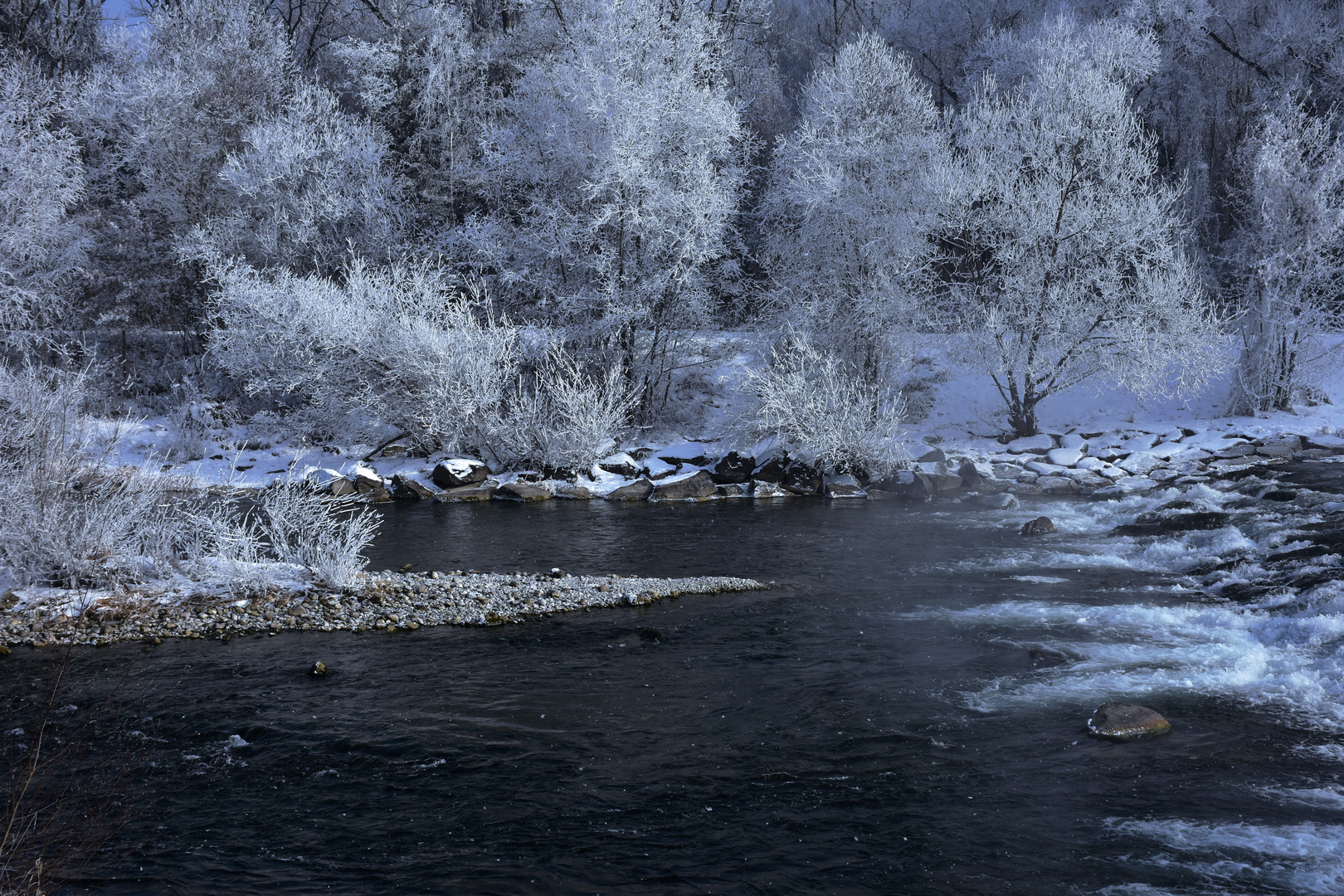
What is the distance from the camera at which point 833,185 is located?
63.1ft

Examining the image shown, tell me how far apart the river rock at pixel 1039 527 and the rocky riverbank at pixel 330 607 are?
4979mm

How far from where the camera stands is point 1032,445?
64.6ft

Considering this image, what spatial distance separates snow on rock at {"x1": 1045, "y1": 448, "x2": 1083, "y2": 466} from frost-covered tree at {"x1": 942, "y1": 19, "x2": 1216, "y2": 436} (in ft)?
4.19

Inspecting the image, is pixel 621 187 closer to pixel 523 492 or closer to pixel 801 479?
pixel 523 492

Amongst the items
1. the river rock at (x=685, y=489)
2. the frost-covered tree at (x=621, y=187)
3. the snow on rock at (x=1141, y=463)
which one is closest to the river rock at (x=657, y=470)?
the river rock at (x=685, y=489)

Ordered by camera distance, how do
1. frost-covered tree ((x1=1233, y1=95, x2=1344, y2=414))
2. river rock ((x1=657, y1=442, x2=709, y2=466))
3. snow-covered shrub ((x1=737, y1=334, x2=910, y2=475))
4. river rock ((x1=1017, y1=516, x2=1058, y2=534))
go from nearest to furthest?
river rock ((x1=1017, y1=516, x2=1058, y2=534)) < snow-covered shrub ((x1=737, y1=334, x2=910, y2=475)) < frost-covered tree ((x1=1233, y1=95, x2=1344, y2=414)) < river rock ((x1=657, y1=442, x2=709, y2=466))

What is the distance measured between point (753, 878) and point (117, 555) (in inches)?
361

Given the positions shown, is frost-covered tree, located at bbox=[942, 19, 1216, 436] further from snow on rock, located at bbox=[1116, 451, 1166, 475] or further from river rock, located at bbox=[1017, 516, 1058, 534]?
river rock, located at bbox=[1017, 516, 1058, 534]

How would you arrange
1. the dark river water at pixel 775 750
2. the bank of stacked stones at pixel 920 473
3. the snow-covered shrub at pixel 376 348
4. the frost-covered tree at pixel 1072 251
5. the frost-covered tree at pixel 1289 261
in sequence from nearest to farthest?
the dark river water at pixel 775 750 < the bank of stacked stones at pixel 920 473 < the frost-covered tree at pixel 1072 251 < the frost-covered tree at pixel 1289 261 < the snow-covered shrub at pixel 376 348

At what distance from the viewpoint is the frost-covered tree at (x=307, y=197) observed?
2352 cm

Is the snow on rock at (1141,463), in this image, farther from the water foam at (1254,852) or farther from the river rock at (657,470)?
the water foam at (1254,852)

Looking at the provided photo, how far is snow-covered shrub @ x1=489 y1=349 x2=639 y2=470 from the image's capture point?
19.3 m

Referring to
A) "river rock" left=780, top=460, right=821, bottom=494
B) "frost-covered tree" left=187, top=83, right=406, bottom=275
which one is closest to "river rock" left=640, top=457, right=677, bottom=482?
"river rock" left=780, top=460, right=821, bottom=494

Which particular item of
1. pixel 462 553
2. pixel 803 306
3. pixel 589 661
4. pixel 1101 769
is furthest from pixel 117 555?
pixel 803 306
